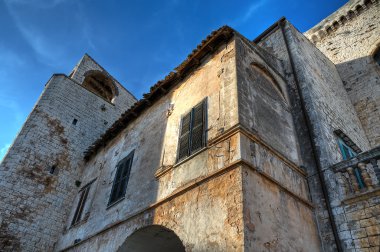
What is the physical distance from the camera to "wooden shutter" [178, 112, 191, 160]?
663 centimetres

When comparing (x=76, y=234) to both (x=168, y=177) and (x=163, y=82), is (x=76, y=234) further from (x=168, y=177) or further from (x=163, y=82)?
(x=163, y=82)

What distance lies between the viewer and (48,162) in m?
11.6

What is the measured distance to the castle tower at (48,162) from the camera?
9.90 meters

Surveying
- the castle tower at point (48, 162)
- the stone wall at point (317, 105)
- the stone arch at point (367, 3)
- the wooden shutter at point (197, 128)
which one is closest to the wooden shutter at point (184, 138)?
the wooden shutter at point (197, 128)

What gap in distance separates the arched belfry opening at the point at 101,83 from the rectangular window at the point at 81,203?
316 inches

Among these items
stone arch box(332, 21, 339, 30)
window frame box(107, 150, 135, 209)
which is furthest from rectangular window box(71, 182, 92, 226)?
stone arch box(332, 21, 339, 30)

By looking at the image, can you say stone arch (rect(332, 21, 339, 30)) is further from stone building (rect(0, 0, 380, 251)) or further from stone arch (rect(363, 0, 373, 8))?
stone arch (rect(363, 0, 373, 8))

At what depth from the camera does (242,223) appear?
4.30 metres

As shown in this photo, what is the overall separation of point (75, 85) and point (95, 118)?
6.32ft

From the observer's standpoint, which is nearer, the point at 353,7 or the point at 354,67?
the point at 354,67

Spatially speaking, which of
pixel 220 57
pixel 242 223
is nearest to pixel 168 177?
pixel 242 223

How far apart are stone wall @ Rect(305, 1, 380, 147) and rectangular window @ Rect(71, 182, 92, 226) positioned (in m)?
10.1

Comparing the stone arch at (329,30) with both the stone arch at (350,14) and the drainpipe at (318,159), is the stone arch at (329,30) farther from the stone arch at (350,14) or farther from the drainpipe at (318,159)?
the drainpipe at (318,159)

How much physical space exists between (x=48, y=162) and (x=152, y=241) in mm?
6793
